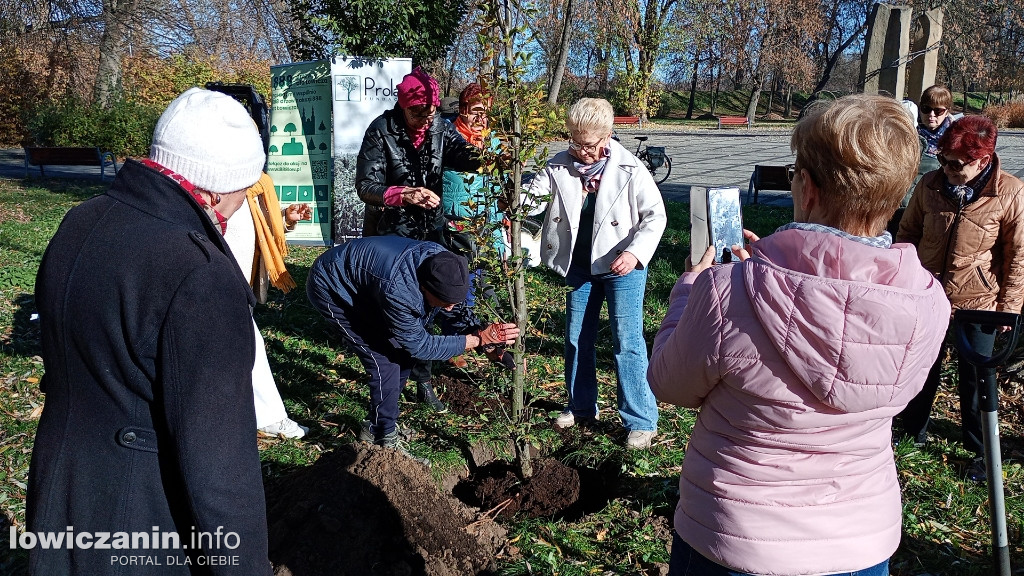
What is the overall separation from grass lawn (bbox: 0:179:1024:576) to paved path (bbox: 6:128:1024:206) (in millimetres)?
7636

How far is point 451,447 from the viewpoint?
4137mm

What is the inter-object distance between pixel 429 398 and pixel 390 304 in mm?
1305

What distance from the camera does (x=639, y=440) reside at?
13.6ft

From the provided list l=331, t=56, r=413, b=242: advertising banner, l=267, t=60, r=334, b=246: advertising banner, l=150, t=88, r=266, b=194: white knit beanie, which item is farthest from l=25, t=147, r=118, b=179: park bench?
l=150, t=88, r=266, b=194: white knit beanie

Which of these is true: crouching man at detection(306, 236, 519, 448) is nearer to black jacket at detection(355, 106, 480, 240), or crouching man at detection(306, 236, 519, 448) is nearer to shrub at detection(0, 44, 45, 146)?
black jacket at detection(355, 106, 480, 240)

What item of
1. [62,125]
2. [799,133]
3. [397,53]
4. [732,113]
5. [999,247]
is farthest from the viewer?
[732,113]

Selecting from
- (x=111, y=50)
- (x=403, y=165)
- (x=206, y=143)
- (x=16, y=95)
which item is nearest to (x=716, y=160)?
(x=111, y=50)

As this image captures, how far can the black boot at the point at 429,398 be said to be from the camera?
4652 mm

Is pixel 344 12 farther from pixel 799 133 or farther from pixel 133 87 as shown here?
pixel 133 87

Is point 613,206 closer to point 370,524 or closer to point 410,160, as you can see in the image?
point 410,160

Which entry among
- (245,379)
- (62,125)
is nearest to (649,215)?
(245,379)

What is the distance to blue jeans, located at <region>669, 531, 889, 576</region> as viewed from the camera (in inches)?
69.1

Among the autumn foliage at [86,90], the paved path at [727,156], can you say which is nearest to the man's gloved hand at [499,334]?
the paved path at [727,156]

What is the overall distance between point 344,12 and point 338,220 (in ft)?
7.85
